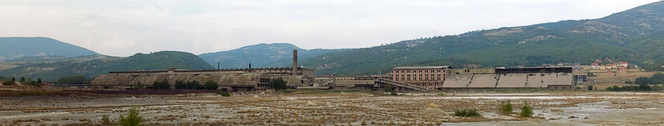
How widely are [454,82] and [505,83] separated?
14.1 m

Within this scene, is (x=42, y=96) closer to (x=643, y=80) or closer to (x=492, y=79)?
(x=492, y=79)

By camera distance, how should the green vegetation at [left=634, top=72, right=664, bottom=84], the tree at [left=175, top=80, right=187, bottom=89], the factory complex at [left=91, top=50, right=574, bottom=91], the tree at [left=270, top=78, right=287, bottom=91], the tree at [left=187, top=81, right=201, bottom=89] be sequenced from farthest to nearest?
the green vegetation at [left=634, top=72, right=664, bottom=84] < the factory complex at [left=91, top=50, right=574, bottom=91] < the tree at [left=270, top=78, right=287, bottom=91] < the tree at [left=187, top=81, right=201, bottom=89] < the tree at [left=175, top=80, right=187, bottom=89]

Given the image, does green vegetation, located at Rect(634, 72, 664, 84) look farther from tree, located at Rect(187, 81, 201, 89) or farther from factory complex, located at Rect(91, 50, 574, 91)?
tree, located at Rect(187, 81, 201, 89)

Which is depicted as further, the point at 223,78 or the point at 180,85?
the point at 223,78

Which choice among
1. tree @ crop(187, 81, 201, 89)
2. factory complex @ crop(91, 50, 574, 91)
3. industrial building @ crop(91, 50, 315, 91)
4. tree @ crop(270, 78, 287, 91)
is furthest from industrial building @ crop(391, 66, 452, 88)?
tree @ crop(187, 81, 201, 89)

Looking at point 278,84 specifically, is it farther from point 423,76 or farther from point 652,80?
point 652,80

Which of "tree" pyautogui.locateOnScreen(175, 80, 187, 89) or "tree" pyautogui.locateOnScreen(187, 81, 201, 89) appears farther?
"tree" pyautogui.locateOnScreen(187, 81, 201, 89)

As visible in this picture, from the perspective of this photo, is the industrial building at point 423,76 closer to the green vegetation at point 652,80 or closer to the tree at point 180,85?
the green vegetation at point 652,80

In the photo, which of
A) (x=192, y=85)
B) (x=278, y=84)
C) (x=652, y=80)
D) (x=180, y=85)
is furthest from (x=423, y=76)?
(x=180, y=85)

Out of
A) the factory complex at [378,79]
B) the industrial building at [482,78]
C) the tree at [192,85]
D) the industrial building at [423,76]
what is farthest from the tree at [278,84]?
the industrial building at [423,76]

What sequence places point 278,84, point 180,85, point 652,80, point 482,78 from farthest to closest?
point 482,78, point 652,80, point 278,84, point 180,85

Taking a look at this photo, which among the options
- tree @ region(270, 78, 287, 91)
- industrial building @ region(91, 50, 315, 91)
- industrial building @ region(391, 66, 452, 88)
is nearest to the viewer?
tree @ region(270, 78, 287, 91)

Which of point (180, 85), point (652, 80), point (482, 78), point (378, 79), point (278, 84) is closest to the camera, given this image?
point (180, 85)

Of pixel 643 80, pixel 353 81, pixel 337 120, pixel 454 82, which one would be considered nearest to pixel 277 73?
pixel 353 81
